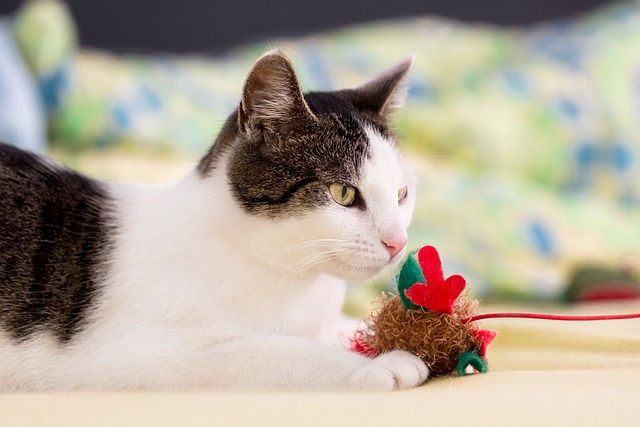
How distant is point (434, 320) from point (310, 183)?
0.87 feet

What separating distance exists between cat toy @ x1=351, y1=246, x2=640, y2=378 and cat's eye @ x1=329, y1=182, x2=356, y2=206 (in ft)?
0.40

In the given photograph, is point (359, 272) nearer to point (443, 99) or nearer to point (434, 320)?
point (434, 320)

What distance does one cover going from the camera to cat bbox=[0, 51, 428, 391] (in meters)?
1.04

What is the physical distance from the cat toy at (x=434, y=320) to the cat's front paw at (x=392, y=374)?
3 centimetres

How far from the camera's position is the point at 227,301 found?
1105mm

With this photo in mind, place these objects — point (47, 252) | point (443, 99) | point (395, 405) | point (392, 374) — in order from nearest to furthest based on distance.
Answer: point (395, 405) < point (392, 374) < point (47, 252) < point (443, 99)

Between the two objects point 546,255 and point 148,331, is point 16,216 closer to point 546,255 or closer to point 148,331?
point 148,331

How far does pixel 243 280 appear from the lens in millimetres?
1113

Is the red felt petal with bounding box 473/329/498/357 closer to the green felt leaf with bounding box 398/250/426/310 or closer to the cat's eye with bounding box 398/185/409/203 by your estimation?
the green felt leaf with bounding box 398/250/426/310

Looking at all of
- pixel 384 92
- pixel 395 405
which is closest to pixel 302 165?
pixel 384 92

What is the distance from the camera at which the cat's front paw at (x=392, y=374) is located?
0.96m

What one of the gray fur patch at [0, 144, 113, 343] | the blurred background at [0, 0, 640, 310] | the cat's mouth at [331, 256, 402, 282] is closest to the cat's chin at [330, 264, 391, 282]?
the cat's mouth at [331, 256, 402, 282]

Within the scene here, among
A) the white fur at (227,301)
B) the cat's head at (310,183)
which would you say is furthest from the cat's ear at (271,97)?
the white fur at (227,301)

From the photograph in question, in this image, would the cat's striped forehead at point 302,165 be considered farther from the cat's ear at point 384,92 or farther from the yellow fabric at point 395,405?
the yellow fabric at point 395,405
